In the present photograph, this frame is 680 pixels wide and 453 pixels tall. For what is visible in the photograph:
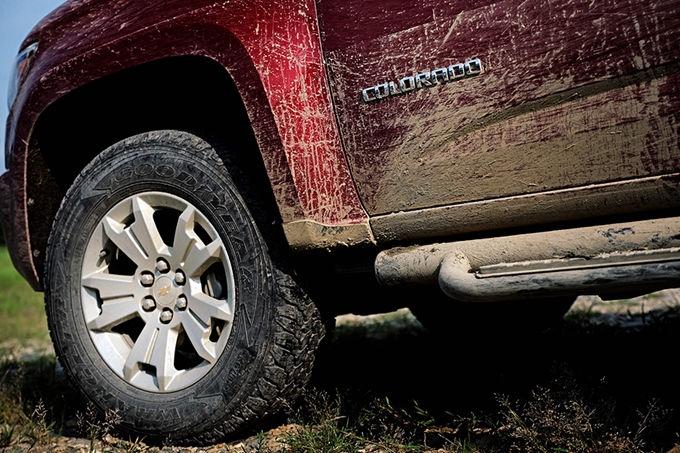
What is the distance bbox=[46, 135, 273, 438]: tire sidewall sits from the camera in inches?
89.0

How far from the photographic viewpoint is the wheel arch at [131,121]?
242cm

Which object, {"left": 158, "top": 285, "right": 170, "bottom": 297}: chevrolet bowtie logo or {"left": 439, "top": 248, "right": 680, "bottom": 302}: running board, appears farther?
{"left": 158, "top": 285, "right": 170, "bottom": 297}: chevrolet bowtie logo

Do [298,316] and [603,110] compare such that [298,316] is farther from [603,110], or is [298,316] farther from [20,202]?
[20,202]

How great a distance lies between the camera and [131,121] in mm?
2832

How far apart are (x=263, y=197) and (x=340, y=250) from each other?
1.13ft

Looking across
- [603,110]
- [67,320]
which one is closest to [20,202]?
[67,320]

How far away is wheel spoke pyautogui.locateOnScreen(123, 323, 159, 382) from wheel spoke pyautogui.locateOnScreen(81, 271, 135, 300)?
0.16m

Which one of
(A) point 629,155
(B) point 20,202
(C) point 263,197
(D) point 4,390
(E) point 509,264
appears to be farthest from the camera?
(D) point 4,390

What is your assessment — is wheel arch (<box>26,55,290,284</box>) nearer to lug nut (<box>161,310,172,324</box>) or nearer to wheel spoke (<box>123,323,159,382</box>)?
lug nut (<box>161,310,172,324</box>)

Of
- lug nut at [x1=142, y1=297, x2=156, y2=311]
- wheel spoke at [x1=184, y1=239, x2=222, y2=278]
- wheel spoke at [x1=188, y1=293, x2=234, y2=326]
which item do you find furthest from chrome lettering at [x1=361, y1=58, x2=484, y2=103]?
lug nut at [x1=142, y1=297, x2=156, y2=311]

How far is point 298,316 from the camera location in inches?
87.7

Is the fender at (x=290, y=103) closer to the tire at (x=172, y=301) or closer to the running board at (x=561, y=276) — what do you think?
the tire at (x=172, y=301)

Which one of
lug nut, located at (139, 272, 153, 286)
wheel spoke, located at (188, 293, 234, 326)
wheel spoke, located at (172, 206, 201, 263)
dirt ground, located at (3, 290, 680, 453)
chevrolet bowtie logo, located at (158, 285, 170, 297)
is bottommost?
dirt ground, located at (3, 290, 680, 453)

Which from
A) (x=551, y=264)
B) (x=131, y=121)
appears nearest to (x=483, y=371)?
(x=551, y=264)
